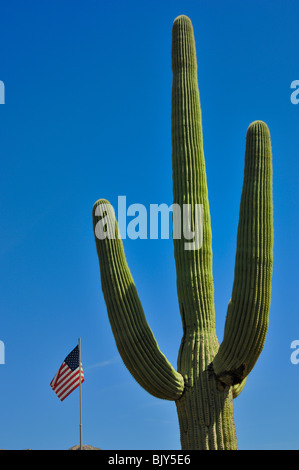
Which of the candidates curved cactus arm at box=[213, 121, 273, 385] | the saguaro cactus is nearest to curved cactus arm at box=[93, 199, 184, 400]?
the saguaro cactus

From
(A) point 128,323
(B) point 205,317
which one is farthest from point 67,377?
(A) point 128,323

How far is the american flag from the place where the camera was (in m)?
15.3

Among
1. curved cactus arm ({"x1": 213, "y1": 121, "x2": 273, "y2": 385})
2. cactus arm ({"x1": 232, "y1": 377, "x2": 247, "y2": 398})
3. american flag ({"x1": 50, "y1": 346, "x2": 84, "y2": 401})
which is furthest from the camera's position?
american flag ({"x1": 50, "y1": 346, "x2": 84, "y2": 401})

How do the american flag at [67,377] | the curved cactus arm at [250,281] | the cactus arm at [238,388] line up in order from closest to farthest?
the curved cactus arm at [250,281] → the cactus arm at [238,388] → the american flag at [67,377]

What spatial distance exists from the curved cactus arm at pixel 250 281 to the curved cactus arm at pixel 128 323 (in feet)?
2.30

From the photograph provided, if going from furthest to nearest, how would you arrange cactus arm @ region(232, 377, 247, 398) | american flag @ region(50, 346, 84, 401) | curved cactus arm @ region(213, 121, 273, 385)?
american flag @ region(50, 346, 84, 401) → cactus arm @ region(232, 377, 247, 398) → curved cactus arm @ region(213, 121, 273, 385)

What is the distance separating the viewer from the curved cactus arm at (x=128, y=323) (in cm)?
902

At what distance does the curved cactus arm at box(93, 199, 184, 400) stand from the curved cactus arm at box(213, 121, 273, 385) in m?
0.70

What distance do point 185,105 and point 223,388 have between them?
12.9 ft

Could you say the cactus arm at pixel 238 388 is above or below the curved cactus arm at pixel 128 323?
below

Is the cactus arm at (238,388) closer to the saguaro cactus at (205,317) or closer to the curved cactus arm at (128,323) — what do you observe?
the saguaro cactus at (205,317)

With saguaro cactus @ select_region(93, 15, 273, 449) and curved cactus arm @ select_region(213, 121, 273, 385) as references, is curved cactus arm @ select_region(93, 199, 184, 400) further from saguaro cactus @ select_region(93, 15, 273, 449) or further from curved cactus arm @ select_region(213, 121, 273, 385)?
curved cactus arm @ select_region(213, 121, 273, 385)

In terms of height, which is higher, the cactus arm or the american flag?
the american flag

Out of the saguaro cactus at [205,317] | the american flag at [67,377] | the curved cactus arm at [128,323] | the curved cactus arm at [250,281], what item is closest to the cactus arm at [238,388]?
the saguaro cactus at [205,317]
